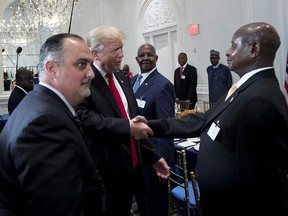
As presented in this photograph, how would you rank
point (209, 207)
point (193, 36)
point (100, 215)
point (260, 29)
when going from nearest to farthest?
1. point (100, 215)
2. point (260, 29)
3. point (209, 207)
4. point (193, 36)

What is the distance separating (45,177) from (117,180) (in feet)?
2.81

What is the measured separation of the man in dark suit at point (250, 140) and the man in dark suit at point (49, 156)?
2.23ft

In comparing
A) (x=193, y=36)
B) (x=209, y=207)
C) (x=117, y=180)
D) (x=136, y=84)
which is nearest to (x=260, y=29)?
(x=209, y=207)

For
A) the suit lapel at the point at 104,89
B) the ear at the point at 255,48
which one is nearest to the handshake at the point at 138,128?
the suit lapel at the point at 104,89

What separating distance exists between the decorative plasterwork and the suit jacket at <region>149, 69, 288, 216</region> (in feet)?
19.4

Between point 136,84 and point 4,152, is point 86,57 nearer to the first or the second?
point 4,152

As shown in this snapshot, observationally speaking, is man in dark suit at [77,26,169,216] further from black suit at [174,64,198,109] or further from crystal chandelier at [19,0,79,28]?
crystal chandelier at [19,0,79,28]

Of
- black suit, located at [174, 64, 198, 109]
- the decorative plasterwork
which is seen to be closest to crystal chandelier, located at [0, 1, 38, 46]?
the decorative plasterwork

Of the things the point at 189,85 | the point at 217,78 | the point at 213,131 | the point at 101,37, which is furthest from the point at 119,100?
the point at 189,85

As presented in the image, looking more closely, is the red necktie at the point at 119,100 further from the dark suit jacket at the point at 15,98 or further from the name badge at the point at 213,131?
the dark suit jacket at the point at 15,98

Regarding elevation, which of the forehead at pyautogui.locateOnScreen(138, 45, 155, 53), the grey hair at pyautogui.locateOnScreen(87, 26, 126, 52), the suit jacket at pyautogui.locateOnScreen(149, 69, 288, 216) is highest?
the forehead at pyautogui.locateOnScreen(138, 45, 155, 53)

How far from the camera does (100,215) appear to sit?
1241 mm

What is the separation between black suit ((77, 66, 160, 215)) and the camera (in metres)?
1.71

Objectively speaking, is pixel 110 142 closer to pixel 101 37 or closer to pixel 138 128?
pixel 138 128
